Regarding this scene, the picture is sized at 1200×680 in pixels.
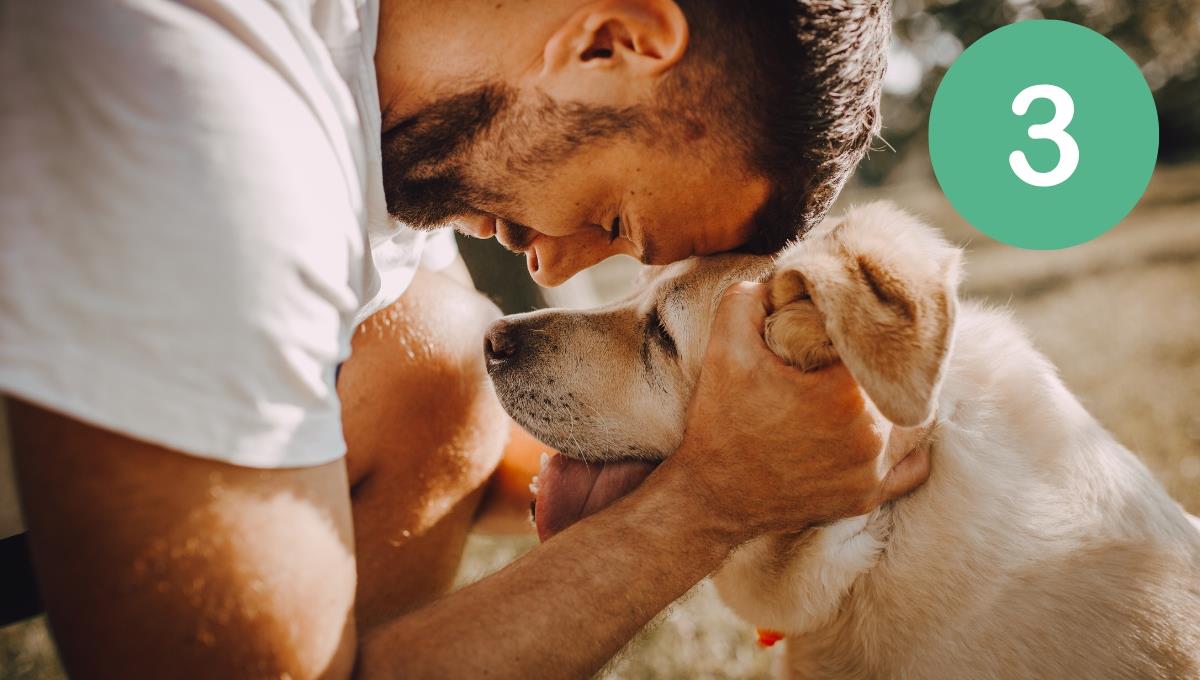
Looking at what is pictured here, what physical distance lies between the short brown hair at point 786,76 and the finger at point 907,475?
77cm

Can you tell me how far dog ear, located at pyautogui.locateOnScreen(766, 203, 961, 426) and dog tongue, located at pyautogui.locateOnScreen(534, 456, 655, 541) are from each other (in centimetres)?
65

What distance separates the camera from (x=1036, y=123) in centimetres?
512

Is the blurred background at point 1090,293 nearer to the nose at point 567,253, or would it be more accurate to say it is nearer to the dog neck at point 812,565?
the dog neck at point 812,565

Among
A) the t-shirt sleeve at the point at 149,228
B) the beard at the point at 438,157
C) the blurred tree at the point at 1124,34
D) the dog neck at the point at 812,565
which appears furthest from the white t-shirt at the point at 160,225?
the blurred tree at the point at 1124,34

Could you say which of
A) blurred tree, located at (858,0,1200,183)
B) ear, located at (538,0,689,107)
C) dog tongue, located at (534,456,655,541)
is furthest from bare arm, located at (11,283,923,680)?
blurred tree, located at (858,0,1200,183)

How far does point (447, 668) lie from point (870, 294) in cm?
116

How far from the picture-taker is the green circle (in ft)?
17.7

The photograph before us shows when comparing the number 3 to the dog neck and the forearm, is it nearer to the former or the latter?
the dog neck

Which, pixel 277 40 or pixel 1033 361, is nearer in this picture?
pixel 277 40

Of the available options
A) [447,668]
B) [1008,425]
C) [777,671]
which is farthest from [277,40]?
[777,671]

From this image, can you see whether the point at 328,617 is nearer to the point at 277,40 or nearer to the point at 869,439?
the point at 277,40

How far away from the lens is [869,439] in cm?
196

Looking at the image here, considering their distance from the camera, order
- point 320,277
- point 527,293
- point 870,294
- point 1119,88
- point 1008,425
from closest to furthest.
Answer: point 320,277 → point 870,294 → point 1008,425 → point 527,293 → point 1119,88

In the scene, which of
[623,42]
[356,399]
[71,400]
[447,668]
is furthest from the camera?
[356,399]
